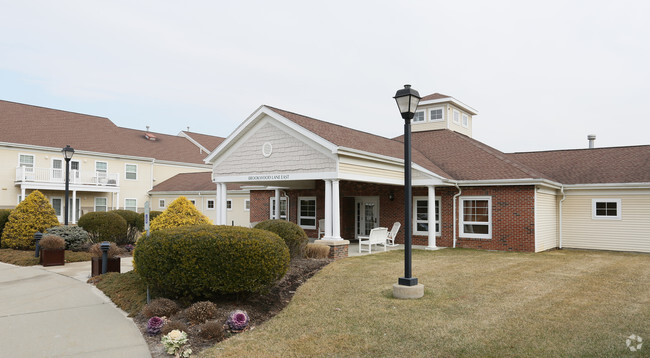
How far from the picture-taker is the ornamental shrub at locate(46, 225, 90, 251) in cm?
1585

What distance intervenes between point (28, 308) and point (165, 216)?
327cm

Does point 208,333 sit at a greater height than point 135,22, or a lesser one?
lesser

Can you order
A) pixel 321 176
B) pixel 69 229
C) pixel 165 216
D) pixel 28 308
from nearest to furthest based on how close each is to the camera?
pixel 28 308 → pixel 165 216 → pixel 321 176 → pixel 69 229

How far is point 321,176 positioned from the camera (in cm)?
1414

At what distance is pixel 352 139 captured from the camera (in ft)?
53.0

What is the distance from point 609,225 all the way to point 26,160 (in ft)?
103

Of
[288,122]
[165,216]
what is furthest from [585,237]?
[165,216]

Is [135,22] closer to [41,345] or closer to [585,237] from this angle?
[41,345]

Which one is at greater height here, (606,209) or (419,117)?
(419,117)

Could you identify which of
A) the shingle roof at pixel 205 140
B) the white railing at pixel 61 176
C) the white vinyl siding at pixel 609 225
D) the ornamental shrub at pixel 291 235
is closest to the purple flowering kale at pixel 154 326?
the ornamental shrub at pixel 291 235

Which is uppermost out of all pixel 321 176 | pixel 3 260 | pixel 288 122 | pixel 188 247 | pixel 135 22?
pixel 135 22

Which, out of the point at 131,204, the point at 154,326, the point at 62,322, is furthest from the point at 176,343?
the point at 131,204

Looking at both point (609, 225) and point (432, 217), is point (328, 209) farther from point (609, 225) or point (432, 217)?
point (609, 225)

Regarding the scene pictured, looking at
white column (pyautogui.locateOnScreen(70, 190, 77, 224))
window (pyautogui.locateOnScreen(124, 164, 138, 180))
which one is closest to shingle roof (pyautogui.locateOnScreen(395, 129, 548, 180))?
window (pyautogui.locateOnScreen(124, 164, 138, 180))
